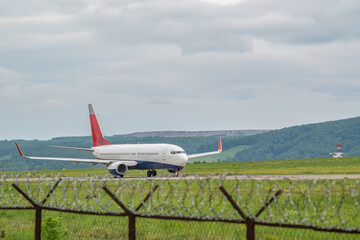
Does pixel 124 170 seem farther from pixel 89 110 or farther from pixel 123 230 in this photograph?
pixel 123 230

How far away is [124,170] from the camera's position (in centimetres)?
6084

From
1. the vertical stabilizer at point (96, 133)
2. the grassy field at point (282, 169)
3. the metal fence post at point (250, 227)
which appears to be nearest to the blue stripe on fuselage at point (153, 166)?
the grassy field at point (282, 169)

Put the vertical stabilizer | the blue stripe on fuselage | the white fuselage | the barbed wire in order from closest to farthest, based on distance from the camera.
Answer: the barbed wire
the white fuselage
the blue stripe on fuselage
the vertical stabilizer

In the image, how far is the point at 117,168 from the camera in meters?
60.3

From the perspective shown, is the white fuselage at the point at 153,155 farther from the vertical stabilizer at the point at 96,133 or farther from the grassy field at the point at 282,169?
the vertical stabilizer at the point at 96,133

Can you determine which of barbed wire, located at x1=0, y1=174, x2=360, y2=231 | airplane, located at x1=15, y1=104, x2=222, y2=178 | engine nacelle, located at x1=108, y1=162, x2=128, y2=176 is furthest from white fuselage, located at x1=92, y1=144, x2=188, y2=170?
barbed wire, located at x1=0, y1=174, x2=360, y2=231

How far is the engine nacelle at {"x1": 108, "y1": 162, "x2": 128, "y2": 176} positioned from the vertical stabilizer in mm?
15792

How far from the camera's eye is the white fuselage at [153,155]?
2302 inches

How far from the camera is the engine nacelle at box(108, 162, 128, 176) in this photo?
60.1m

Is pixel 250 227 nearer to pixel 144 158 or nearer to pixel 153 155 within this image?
Answer: pixel 153 155

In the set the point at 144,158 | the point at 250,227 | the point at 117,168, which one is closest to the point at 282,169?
the point at 144,158

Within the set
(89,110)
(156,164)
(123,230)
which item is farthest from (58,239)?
(89,110)

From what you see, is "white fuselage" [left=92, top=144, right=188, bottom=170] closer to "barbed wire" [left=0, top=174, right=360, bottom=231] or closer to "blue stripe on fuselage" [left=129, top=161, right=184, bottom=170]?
"blue stripe on fuselage" [left=129, top=161, right=184, bottom=170]

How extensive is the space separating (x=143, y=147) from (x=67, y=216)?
116 ft
